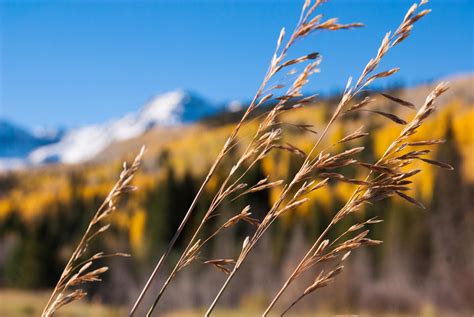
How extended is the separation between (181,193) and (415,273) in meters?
25.5

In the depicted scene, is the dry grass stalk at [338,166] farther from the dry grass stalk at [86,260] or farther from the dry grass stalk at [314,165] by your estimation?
the dry grass stalk at [86,260]

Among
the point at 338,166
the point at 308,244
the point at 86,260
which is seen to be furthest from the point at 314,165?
the point at 308,244

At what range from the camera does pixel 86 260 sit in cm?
143

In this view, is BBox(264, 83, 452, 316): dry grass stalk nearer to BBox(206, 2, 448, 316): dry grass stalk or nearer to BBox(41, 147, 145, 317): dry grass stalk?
BBox(206, 2, 448, 316): dry grass stalk

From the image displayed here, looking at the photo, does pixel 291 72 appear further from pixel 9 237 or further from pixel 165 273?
pixel 9 237

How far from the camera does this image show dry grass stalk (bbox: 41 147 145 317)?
131 cm

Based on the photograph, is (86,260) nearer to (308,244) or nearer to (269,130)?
(269,130)

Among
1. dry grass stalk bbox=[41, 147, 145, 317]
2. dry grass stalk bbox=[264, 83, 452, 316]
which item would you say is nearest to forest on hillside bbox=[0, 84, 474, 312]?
dry grass stalk bbox=[41, 147, 145, 317]

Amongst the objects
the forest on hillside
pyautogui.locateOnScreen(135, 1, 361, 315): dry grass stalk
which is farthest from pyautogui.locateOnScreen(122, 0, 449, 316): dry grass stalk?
the forest on hillside

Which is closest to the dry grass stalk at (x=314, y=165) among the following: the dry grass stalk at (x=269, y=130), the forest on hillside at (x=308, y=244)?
the dry grass stalk at (x=269, y=130)

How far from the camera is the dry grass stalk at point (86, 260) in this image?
1312 mm

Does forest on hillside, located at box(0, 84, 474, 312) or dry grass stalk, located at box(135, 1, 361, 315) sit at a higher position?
dry grass stalk, located at box(135, 1, 361, 315)

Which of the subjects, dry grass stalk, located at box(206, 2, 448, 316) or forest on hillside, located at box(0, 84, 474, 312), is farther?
forest on hillside, located at box(0, 84, 474, 312)

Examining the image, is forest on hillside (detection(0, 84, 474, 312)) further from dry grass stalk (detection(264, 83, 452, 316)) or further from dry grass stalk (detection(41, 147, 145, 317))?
dry grass stalk (detection(264, 83, 452, 316))
